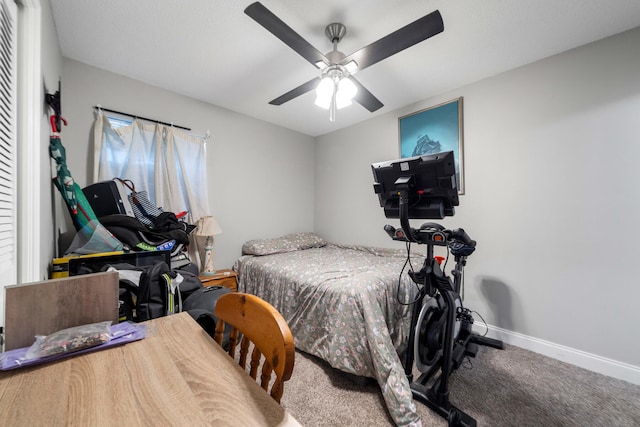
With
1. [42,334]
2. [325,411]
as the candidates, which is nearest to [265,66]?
[42,334]

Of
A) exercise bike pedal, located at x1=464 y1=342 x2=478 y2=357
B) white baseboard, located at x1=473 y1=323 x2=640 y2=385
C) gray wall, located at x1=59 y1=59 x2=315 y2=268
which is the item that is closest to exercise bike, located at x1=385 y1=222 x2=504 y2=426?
exercise bike pedal, located at x1=464 y1=342 x2=478 y2=357

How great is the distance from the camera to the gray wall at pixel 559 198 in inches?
68.0

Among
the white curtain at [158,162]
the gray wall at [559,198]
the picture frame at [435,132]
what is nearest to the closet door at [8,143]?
the white curtain at [158,162]

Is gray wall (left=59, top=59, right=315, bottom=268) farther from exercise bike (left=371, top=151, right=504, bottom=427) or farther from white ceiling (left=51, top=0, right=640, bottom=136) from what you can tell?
exercise bike (left=371, top=151, right=504, bottom=427)

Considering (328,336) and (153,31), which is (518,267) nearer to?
(328,336)

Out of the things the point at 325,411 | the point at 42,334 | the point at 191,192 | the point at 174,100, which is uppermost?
the point at 174,100

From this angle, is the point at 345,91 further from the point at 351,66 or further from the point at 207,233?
the point at 207,233

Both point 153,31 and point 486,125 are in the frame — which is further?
point 486,125

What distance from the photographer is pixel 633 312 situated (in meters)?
1.69

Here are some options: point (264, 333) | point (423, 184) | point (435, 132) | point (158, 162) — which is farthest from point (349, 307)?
point (158, 162)

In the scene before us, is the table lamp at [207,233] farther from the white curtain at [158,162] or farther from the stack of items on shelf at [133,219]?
the stack of items on shelf at [133,219]

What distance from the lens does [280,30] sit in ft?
4.51

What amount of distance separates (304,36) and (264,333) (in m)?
2.02

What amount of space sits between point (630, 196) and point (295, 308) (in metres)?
2.59
